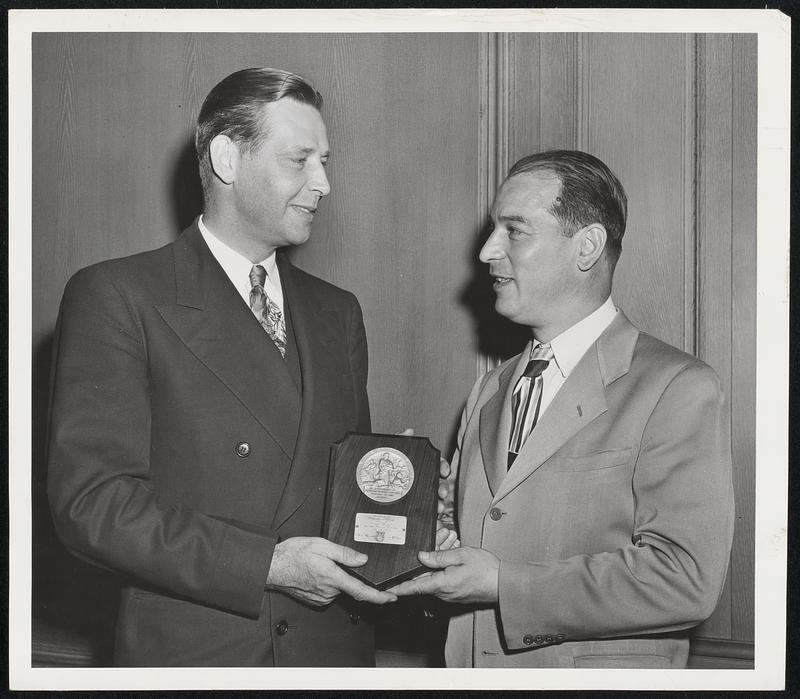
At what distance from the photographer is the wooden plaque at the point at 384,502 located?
2420mm

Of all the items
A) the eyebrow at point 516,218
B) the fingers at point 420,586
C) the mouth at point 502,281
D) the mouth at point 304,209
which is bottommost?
the fingers at point 420,586

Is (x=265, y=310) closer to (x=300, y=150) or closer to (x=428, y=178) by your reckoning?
(x=300, y=150)

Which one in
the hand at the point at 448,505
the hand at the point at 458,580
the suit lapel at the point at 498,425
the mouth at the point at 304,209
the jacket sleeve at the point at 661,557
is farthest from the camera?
the hand at the point at 448,505

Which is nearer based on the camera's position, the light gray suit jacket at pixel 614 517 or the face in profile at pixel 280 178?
the light gray suit jacket at pixel 614 517

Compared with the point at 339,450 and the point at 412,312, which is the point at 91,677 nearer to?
the point at 339,450

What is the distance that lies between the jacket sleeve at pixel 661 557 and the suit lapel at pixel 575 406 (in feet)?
0.54

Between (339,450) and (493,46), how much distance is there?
174 cm

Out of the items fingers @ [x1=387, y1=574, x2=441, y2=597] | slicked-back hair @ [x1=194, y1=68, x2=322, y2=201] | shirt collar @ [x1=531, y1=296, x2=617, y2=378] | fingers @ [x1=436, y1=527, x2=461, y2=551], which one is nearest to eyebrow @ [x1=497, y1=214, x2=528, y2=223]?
shirt collar @ [x1=531, y1=296, x2=617, y2=378]

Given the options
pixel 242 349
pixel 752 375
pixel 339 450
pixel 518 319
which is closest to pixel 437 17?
pixel 518 319

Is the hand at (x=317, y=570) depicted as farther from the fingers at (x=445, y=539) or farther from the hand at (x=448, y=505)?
the hand at (x=448, y=505)

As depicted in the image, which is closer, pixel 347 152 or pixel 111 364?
pixel 111 364

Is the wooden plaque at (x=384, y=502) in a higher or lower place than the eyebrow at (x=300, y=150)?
lower

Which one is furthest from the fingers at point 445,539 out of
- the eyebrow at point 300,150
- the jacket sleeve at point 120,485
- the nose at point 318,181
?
the eyebrow at point 300,150

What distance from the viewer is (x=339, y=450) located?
2471 millimetres
